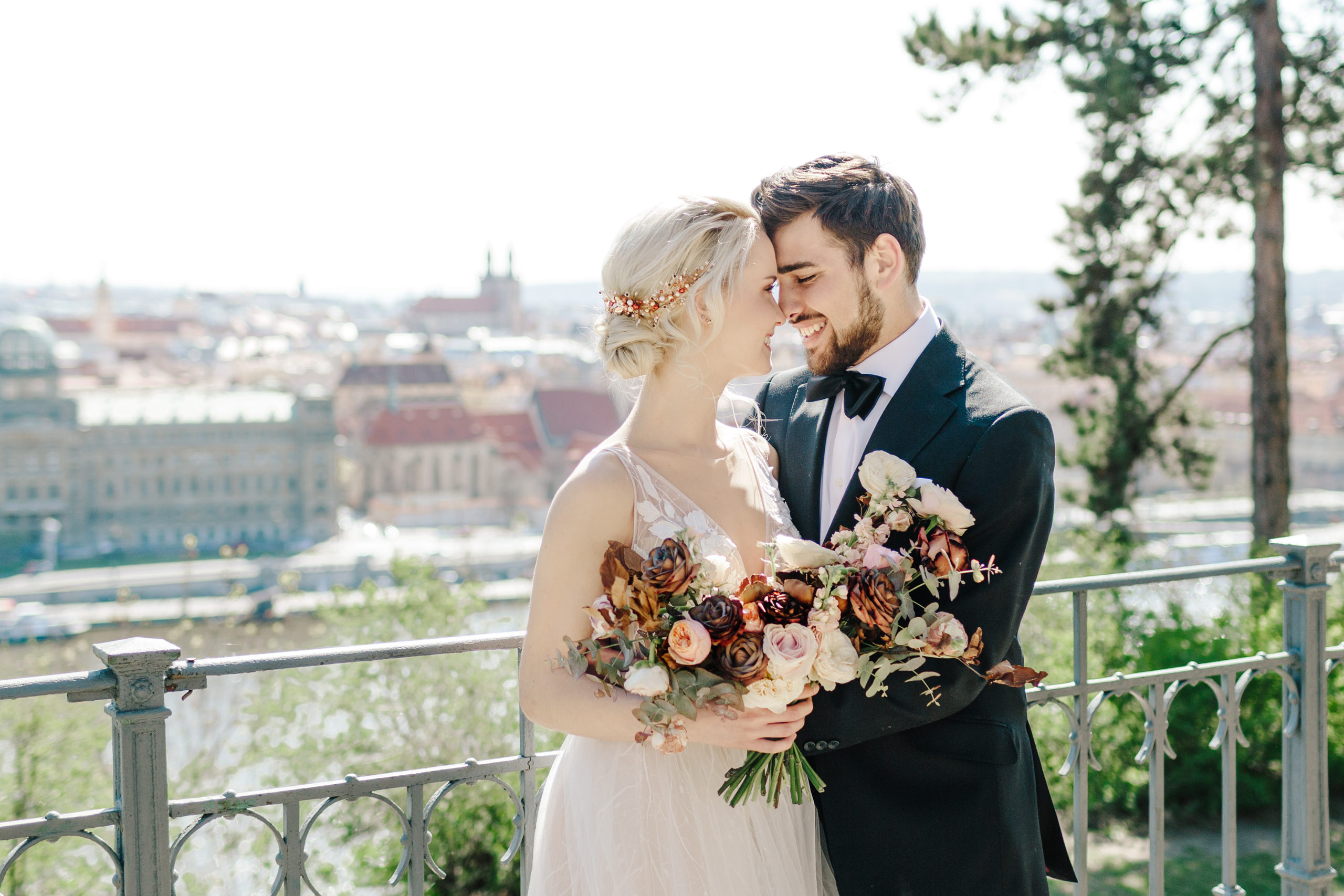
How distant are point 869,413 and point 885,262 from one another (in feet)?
0.90

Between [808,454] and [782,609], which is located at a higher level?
[808,454]

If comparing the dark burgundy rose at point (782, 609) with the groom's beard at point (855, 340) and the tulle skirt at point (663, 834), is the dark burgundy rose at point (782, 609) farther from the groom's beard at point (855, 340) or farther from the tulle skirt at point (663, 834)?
the groom's beard at point (855, 340)

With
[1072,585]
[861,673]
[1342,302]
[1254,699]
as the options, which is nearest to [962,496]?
[861,673]

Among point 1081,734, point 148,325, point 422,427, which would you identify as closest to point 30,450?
point 422,427

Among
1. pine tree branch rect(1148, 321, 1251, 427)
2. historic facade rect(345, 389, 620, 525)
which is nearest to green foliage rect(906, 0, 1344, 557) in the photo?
pine tree branch rect(1148, 321, 1251, 427)

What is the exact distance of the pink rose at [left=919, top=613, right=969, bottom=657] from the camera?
4.92 feet

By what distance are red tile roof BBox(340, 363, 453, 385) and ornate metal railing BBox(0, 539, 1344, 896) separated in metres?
81.2

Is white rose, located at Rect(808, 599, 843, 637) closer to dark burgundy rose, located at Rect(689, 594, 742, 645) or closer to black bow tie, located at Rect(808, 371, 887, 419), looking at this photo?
dark burgundy rose, located at Rect(689, 594, 742, 645)

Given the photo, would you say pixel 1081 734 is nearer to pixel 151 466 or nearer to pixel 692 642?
pixel 692 642

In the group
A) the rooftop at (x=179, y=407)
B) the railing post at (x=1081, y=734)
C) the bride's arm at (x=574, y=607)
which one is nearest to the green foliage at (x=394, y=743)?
the railing post at (x=1081, y=734)

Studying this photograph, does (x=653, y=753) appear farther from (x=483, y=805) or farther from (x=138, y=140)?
(x=138, y=140)

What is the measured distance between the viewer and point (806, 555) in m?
1.53

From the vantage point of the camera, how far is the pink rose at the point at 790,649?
1.46 meters

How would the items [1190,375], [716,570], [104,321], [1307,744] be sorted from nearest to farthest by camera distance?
1. [716,570]
2. [1307,744]
3. [1190,375]
4. [104,321]
